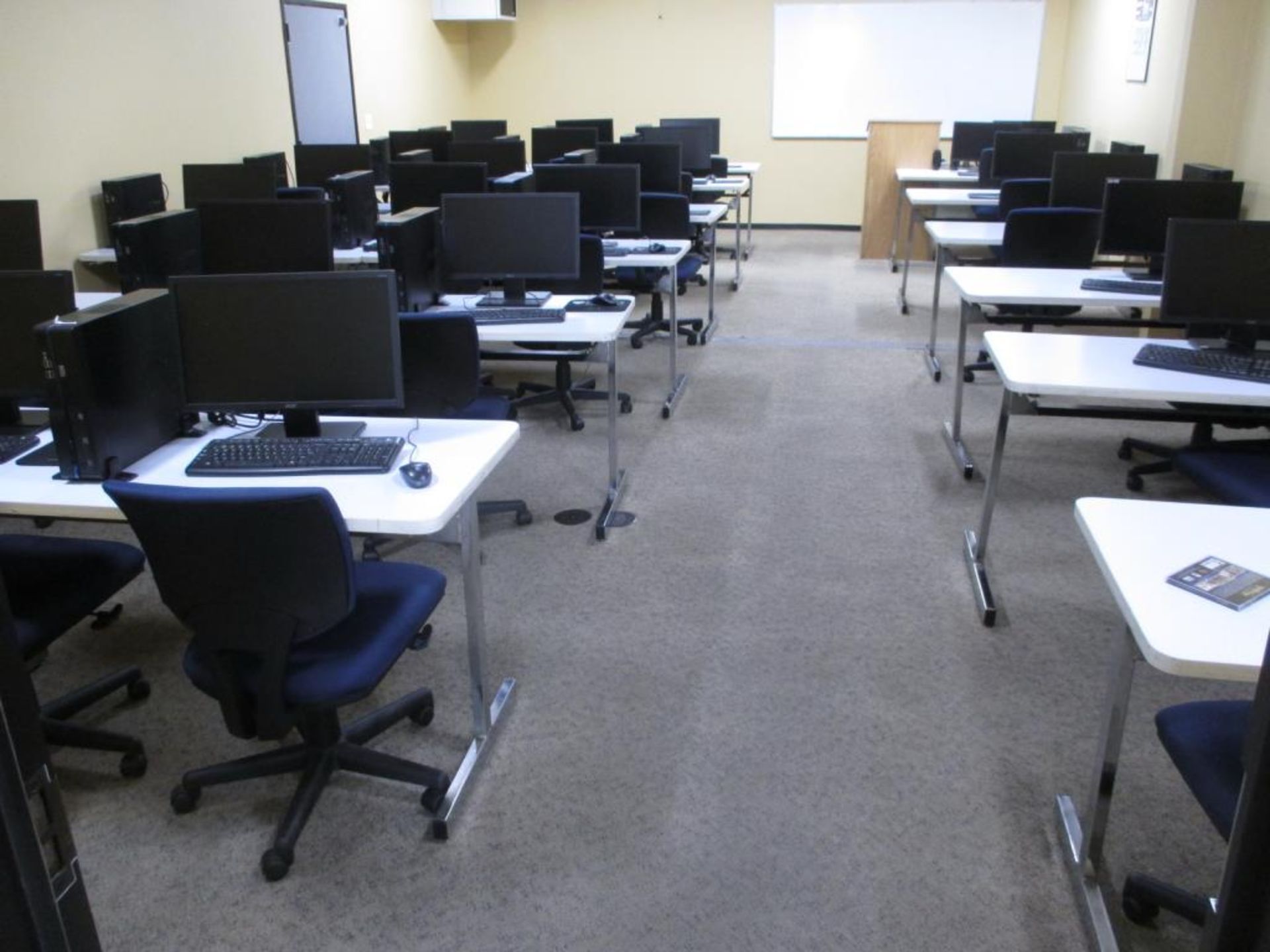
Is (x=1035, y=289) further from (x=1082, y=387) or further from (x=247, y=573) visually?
(x=247, y=573)

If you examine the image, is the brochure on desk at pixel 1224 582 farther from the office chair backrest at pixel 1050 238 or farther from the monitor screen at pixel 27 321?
the office chair backrest at pixel 1050 238

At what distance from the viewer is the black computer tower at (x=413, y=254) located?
3566 millimetres

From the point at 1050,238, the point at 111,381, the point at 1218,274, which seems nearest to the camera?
the point at 111,381

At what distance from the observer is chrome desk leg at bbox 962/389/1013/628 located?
3.08m

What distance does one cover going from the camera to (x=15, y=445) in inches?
99.5

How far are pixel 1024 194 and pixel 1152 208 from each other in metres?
1.91

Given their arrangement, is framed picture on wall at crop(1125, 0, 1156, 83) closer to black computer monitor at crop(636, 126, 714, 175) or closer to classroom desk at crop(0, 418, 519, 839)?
black computer monitor at crop(636, 126, 714, 175)

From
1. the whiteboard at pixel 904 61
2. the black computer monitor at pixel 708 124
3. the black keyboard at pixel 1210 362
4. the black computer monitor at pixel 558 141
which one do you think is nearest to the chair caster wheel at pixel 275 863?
the black keyboard at pixel 1210 362

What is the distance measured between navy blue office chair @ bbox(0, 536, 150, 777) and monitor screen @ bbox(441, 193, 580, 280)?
1.86 metres

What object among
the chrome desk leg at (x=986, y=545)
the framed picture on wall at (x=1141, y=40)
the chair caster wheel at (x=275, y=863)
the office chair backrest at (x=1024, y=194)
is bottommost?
the chair caster wheel at (x=275, y=863)

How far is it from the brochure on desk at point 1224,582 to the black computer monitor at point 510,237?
2.67 m

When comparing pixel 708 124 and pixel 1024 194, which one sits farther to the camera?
pixel 708 124

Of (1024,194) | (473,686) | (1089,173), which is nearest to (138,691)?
(473,686)

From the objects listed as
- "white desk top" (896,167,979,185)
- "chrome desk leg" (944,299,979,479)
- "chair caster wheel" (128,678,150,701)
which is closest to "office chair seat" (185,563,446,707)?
"chair caster wheel" (128,678,150,701)
